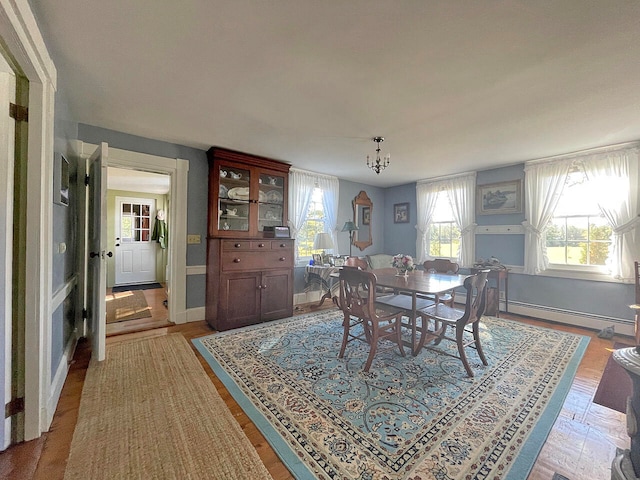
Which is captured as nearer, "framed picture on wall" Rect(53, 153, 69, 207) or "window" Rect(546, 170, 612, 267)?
"framed picture on wall" Rect(53, 153, 69, 207)

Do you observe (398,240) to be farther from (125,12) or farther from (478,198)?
(125,12)

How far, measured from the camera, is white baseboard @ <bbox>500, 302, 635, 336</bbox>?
10.6 ft

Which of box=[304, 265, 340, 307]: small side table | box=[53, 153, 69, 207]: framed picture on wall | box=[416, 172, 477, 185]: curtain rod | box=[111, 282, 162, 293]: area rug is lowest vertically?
box=[111, 282, 162, 293]: area rug

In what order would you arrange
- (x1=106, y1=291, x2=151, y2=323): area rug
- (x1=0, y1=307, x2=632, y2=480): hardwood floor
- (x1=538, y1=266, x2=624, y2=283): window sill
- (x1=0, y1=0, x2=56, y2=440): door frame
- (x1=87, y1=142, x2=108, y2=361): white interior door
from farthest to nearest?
1. (x1=106, y1=291, x2=151, y2=323): area rug
2. (x1=538, y1=266, x2=624, y2=283): window sill
3. (x1=87, y1=142, x2=108, y2=361): white interior door
4. (x1=0, y1=0, x2=56, y2=440): door frame
5. (x1=0, y1=307, x2=632, y2=480): hardwood floor

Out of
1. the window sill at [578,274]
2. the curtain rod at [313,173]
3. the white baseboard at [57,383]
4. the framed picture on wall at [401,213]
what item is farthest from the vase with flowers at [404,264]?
the white baseboard at [57,383]

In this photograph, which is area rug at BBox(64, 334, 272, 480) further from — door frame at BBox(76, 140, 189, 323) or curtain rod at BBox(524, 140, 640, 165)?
curtain rod at BBox(524, 140, 640, 165)

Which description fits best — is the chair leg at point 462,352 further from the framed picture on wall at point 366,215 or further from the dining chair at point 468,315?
the framed picture on wall at point 366,215

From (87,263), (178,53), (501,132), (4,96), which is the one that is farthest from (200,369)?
(501,132)

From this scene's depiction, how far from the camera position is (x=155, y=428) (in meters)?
1.59

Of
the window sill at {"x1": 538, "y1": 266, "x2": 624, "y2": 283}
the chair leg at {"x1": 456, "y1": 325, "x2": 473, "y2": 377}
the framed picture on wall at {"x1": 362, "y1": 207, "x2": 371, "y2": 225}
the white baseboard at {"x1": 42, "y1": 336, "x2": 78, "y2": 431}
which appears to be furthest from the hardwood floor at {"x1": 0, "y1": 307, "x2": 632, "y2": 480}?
the framed picture on wall at {"x1": 362, "y1": 207, "x2": 371, "y2": 225}

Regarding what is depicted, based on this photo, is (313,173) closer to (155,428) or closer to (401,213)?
(401,213)

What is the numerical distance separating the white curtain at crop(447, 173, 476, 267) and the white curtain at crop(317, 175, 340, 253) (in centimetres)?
208

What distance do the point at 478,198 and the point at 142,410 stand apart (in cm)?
500

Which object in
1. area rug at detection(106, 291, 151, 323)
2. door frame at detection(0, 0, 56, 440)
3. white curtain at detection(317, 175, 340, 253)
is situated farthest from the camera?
white curtain at detection(317, 175, 340, 253)
